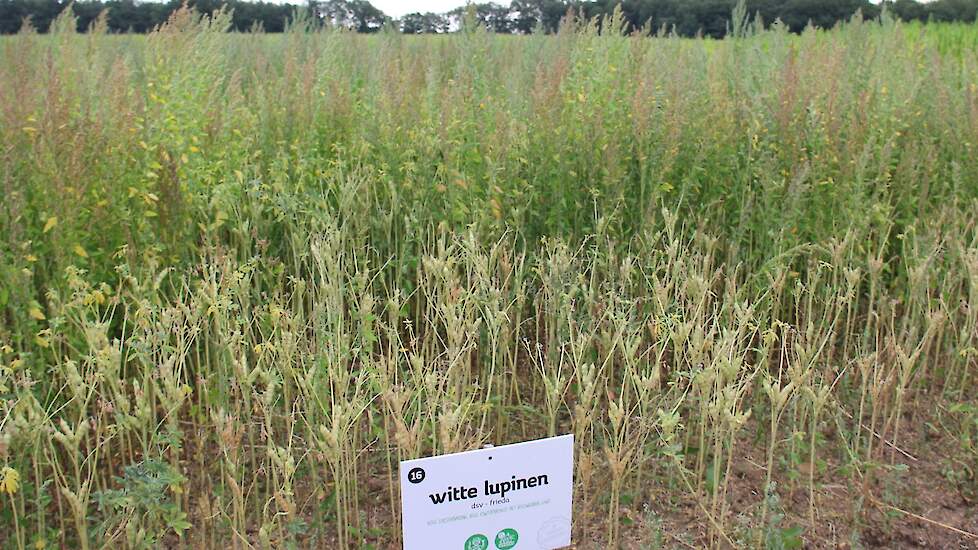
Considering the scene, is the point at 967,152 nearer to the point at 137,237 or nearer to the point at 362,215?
the point at 362,215

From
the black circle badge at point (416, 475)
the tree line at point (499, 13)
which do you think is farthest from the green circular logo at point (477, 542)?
the tree line at point (499, 13)

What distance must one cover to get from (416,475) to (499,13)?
19.3 ft

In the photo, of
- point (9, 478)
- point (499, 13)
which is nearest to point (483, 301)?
point (9, 478)

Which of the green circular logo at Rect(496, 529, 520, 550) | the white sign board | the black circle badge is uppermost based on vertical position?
the black circle badge

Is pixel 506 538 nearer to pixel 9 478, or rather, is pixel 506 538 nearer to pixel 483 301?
pixel 483 301

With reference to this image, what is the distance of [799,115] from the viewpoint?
155 inches

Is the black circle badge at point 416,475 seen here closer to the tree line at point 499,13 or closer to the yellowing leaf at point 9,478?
the yellowing leaf at point 9,478

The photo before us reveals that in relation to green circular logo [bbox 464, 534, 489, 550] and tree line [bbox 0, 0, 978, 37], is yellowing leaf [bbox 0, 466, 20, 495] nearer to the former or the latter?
green circular logo [bbox 464, 534, 489, 550]

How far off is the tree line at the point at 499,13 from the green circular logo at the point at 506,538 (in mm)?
4571

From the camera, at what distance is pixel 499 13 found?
7.21m

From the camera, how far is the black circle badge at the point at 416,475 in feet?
6.30

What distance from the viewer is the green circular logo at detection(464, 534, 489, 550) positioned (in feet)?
6.68

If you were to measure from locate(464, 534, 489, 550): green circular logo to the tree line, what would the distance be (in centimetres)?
460

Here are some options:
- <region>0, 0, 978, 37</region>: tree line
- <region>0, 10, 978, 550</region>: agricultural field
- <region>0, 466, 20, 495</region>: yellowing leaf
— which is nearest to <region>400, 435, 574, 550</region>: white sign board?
<region>0, 10, 978, 550</region>: agricultural field
